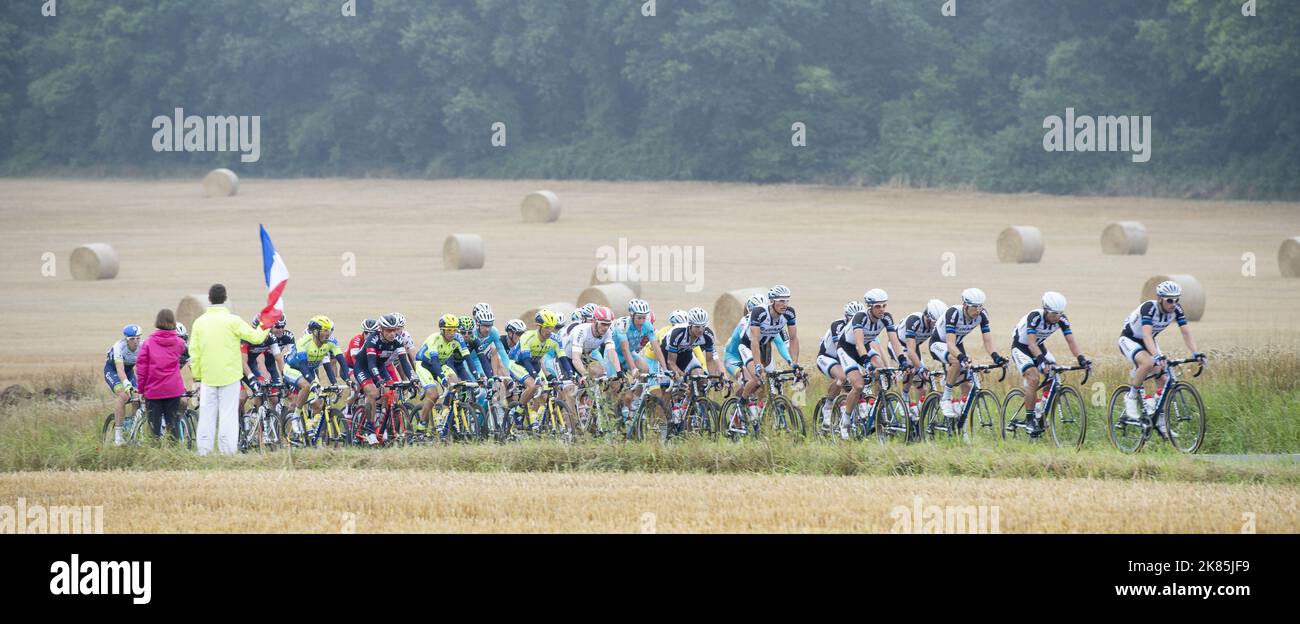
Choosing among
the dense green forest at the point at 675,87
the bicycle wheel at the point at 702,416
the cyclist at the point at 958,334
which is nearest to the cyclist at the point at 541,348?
the bicycle wheel at the point at 702,416

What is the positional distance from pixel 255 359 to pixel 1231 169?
39150 mm

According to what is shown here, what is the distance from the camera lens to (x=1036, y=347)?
17.3m

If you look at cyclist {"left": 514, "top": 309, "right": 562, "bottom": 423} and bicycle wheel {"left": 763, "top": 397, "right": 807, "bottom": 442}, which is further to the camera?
cyclist {"left": 514, "top": 309, "right": 562, "bottom": 423}

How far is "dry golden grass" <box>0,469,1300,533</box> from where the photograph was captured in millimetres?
11133

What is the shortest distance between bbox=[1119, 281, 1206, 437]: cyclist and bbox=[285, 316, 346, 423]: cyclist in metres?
8.37

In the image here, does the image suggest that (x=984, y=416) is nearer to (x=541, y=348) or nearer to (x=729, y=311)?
(x=541, y=348)

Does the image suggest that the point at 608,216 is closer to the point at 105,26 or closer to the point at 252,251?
the point at 252,251

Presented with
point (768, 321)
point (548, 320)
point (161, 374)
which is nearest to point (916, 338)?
point (768, 321)

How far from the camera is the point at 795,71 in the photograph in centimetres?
6203

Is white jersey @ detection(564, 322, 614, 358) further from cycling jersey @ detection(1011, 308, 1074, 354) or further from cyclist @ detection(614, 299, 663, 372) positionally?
cycling jersey @ detection(1011, 308, 1074, 354)

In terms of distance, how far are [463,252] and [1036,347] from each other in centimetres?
2273

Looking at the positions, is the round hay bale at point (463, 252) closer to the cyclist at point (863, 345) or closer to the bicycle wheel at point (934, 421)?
the cyclist at point (863, 345)

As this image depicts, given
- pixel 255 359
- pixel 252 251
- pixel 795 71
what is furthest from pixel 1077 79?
pixel 255 359

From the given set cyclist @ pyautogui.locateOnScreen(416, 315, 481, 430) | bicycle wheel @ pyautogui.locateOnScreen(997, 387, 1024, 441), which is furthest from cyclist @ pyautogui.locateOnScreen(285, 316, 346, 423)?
bicycle wheel @ pyautogui.locateOnScreen(997, 387, 1024, 441)
